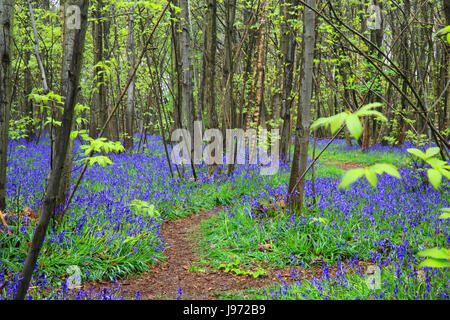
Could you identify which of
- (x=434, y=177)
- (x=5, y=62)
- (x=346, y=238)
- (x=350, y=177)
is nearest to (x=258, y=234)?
(x=346, y=238)

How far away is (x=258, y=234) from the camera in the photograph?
4.73 m

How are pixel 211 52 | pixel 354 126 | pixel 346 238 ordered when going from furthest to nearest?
pixel 211 52 → pixel 346 238 → pixel 354 126

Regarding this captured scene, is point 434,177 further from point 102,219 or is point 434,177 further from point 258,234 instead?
point 102,219

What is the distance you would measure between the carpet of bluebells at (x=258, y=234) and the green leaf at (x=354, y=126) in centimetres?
197

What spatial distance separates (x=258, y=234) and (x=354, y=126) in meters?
A: 3.66

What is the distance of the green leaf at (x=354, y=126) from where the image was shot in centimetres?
128

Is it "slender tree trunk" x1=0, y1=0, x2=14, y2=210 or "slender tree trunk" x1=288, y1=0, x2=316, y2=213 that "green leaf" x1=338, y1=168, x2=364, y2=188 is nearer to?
"slender tree trunk" x1=288, y1=0, x2=316, y2=213

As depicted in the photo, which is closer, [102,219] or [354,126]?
[354,126]

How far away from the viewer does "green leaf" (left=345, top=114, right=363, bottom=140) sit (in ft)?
4.19

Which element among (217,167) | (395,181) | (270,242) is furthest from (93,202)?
(395,181)

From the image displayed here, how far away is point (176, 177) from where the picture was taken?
843 cm

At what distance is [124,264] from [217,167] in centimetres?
554

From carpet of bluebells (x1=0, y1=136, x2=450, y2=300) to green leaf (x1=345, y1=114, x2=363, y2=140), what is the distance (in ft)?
6.48

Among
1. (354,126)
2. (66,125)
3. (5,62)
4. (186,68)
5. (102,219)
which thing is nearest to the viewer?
(354,126)
